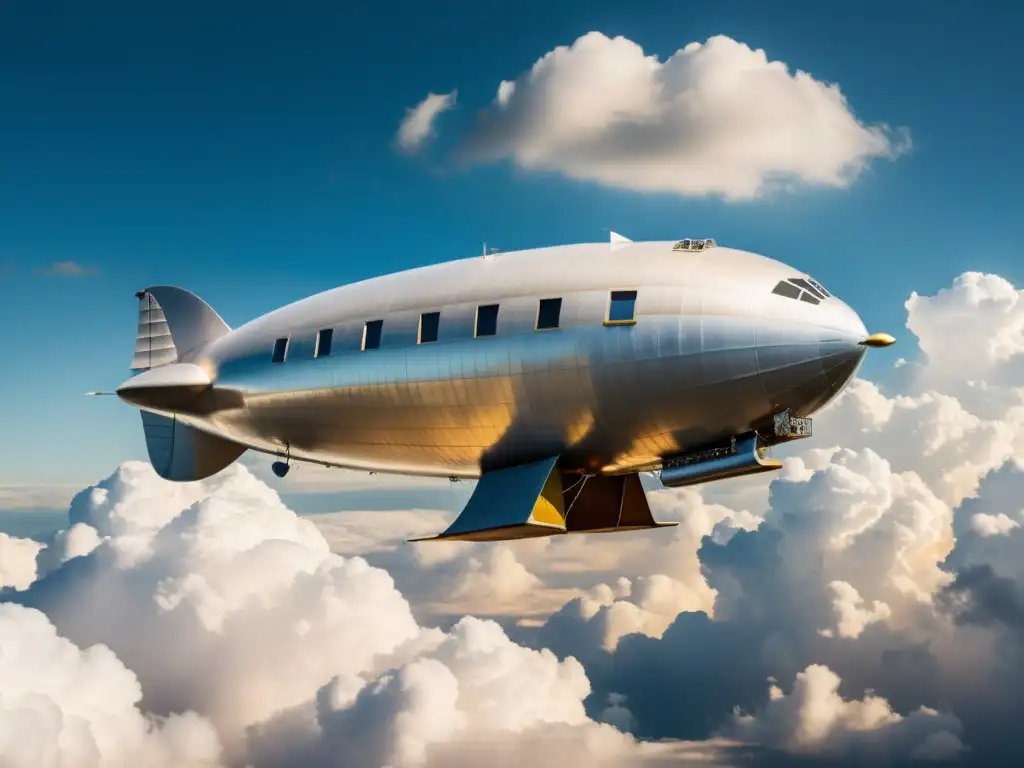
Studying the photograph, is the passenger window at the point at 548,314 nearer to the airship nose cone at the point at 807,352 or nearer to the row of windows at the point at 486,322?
the row of windows at the point at 486,322

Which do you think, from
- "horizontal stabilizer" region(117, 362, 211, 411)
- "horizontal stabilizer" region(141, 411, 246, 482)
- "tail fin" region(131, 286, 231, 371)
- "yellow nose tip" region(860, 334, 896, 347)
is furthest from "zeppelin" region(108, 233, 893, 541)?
"tail fin" region(131, 286, 231, 371)

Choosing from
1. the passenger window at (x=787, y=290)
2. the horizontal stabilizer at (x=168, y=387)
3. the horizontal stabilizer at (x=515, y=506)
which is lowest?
the horizontal stabilizer at (x=515, y=506)

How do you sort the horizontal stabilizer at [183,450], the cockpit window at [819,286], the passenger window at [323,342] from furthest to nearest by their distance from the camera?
the horizontal stabilizer at [183,450]
the passenger window at [323,342]
the cockpit window at [819,286]

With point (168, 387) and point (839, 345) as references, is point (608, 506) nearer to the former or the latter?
point (839, 345)

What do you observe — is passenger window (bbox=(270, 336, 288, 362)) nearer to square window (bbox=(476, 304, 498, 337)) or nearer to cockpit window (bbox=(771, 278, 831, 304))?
square window (bbox=(476, 304, 498, 337))

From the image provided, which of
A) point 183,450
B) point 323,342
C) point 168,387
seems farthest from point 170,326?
point 323,342

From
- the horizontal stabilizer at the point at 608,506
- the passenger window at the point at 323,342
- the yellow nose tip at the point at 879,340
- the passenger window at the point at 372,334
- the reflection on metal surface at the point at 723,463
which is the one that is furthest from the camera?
the horizontal stabilizer at the point at 608,506

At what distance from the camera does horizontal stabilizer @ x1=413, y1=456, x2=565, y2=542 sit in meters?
41.8

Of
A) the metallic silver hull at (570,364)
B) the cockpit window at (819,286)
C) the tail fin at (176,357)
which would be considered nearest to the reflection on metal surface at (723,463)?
the metallic silver hull at (570,364)

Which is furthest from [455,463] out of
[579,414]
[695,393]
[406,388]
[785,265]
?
[785,265]

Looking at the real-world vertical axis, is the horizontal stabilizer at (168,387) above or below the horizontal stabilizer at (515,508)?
above

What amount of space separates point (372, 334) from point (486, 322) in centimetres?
611

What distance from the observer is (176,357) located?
6175cm

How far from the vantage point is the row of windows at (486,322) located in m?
39.6
